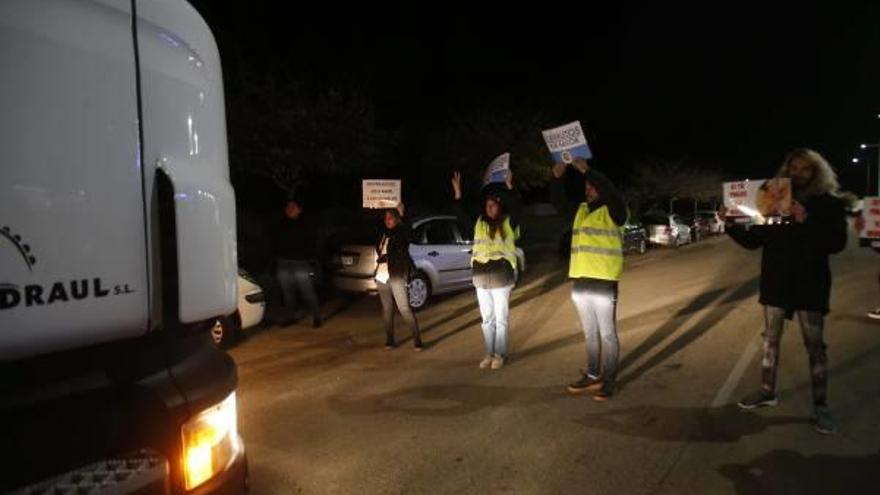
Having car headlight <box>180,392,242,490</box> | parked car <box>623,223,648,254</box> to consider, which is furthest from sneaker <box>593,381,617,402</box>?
parked car <box>623,223,648,254</box>

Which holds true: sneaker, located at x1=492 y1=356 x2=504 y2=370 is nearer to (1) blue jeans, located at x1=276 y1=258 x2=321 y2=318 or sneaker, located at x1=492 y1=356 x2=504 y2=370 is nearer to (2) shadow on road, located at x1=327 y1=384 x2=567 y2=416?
(2) shadow on road, located at x1=327 y1=384 x2=567 y2=416

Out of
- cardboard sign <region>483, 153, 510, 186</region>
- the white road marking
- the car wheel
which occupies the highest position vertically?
cardboard sign <region>483, 153, 510, 186</region>

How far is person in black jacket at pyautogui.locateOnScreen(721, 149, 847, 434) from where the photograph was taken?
508cm

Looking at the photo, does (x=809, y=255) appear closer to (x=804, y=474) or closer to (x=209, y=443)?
(x=804, y=474)

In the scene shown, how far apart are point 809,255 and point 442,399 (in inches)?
124

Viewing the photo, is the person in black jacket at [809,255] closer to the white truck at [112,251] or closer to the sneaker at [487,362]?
the sneaker at [487,362]

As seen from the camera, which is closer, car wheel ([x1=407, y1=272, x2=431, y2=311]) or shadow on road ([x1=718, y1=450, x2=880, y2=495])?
shadow on road ([x1=718, y1=450, x2=880, y2=495])

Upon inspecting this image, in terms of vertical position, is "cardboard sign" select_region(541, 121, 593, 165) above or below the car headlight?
above

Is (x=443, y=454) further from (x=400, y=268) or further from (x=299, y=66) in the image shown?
(x=299, y=66)

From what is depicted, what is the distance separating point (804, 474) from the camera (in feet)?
14.5

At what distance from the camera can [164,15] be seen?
2336 mm

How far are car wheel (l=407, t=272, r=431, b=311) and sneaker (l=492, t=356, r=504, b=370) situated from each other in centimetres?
418

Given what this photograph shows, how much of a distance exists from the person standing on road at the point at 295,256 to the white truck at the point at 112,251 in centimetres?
757

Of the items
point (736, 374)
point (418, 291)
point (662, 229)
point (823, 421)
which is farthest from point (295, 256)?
point (662, 229)
